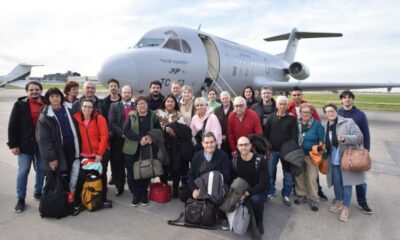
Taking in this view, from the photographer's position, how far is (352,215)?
4055 millimetres

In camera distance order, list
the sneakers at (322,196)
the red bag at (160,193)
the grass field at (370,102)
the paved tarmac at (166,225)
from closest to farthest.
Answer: the paved tarmac at (166,225)
the red bag at (160,193)
the sneakers at (322,196)
the grass field at (370,102)

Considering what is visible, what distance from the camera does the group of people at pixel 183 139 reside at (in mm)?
3857

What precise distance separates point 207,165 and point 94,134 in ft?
5.93

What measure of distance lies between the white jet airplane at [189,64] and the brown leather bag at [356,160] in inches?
203

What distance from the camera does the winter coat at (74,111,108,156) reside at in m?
4.12

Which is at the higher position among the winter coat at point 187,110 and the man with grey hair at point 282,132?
the winter coat at point 187,110

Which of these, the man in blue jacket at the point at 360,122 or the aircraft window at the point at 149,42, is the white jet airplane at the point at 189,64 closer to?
the aircraft window at the point at 149,42

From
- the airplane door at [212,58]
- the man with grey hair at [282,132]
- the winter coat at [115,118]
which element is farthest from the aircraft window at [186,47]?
the man with grey hair at [282,132]

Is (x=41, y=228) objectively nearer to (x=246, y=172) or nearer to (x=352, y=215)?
(x=246, y=172)

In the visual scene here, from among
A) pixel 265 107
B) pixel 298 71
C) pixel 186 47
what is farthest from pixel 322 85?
pixel 265 107

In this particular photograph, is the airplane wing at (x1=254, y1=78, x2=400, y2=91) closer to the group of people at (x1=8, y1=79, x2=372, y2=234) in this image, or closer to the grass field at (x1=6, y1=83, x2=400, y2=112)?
the grass field at (x1=6, y1=83, x2=400, y2=112)

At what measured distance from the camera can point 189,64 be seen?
8.84m

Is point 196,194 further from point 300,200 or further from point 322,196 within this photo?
point 322,196

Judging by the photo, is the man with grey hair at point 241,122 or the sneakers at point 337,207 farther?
the man with grey hair at point 241,122
